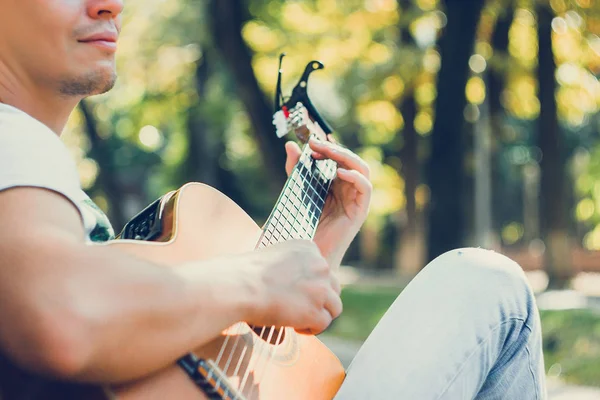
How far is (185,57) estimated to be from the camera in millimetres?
16625

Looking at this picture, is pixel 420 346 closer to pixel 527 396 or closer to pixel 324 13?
pixel 527 396

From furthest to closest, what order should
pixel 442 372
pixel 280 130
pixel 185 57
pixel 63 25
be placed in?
pixel 185 57 → pixel 280 130 → pixel 442 372 → pixel 63 25

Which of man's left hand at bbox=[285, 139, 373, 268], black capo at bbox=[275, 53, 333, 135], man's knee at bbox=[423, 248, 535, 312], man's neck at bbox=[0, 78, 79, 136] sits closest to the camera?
man's neck at bbox=[0, 78, 79, 136]

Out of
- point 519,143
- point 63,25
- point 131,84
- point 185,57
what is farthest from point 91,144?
point 63,25

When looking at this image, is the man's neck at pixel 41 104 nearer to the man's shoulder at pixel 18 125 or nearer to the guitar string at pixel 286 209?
the man's shoulder at pixel 18 125

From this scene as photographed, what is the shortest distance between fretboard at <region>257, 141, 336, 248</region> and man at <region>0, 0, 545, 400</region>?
0.34 m

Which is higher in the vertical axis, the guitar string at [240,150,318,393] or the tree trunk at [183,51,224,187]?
the guitar string at [240,150,318,393]

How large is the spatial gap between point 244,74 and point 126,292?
27.9ft

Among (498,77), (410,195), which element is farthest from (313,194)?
(410,195)

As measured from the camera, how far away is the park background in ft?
32.4

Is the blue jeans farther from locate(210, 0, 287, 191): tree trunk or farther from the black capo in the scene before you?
locate(210, 0, 287, 191): tree trunk

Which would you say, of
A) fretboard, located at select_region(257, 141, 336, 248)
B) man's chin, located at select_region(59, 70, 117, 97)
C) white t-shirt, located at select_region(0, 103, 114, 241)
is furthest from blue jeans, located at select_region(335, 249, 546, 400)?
man's chin, located at select_region(59, 70, 117, 97)

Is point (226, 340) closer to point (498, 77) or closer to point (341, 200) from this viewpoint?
point (341, 200)

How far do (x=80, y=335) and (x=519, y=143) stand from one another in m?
27.6
